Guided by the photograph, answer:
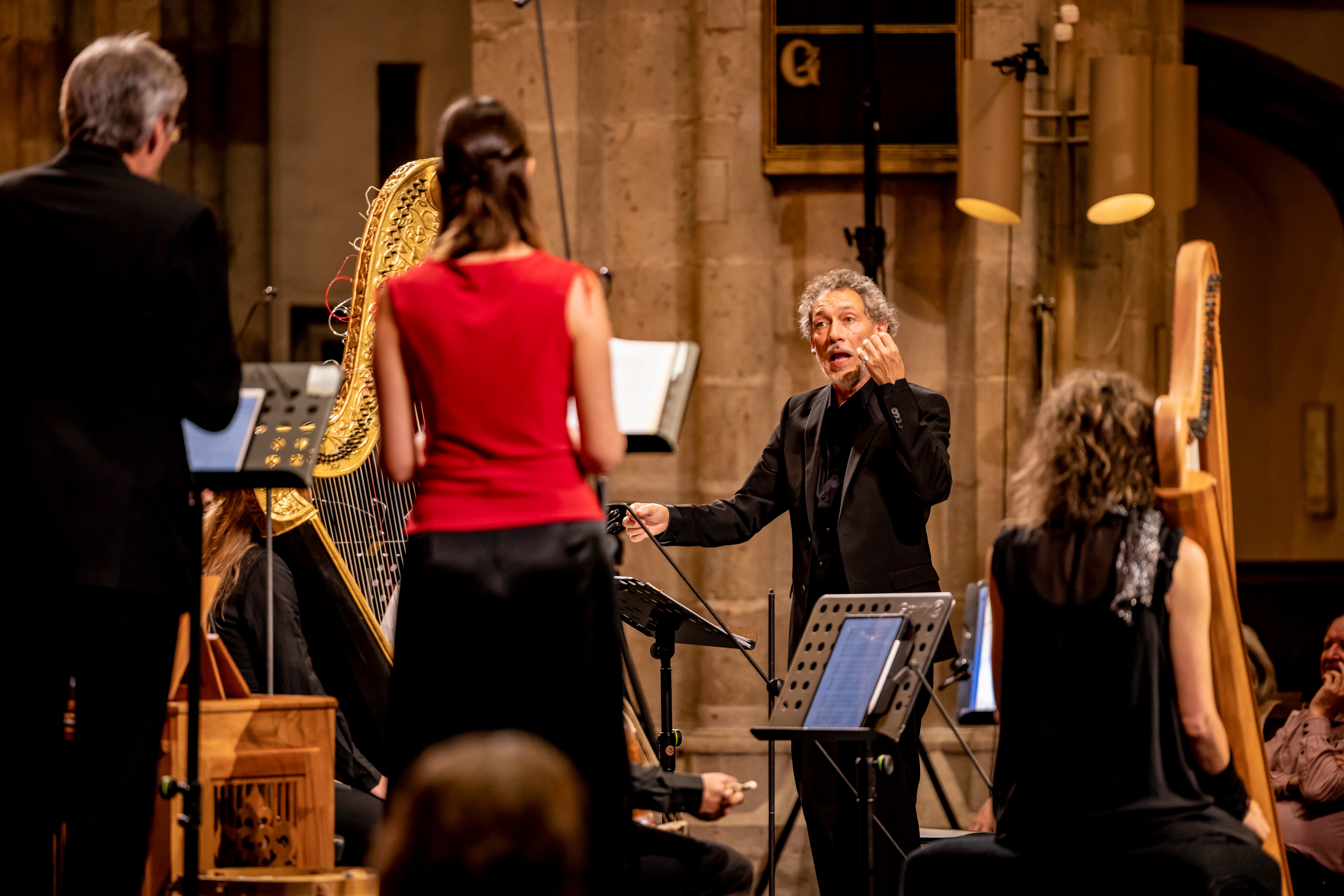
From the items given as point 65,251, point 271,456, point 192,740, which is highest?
point 65,251

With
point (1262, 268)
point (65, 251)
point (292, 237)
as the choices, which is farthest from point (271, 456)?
point (1262, 268)

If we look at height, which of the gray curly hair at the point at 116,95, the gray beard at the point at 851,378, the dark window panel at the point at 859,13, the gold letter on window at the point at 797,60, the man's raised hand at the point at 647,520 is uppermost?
the dark window panel at the point at 859,13

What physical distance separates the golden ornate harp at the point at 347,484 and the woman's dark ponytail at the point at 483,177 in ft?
4.38

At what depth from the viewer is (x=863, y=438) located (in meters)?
4.13

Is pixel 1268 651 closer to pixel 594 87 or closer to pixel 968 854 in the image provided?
pixel 594 87

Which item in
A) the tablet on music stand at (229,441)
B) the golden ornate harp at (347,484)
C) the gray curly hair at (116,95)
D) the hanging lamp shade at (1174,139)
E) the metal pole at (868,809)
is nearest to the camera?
the gray curly hair at (116,95)

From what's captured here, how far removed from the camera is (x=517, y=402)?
2.35m

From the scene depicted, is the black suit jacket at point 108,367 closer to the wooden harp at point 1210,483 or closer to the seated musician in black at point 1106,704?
the seated musician in black at point 1106,704

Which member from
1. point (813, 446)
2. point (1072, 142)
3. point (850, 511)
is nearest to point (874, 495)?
point (850, 511)

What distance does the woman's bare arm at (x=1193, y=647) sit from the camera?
258 cm

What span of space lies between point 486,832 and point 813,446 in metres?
2.83

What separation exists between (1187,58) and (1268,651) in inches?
131

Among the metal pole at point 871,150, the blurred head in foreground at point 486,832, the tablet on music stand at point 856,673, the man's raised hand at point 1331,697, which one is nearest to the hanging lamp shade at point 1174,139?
the metal pole at point 871,150

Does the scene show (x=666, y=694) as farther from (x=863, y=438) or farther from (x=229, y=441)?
(x=229, y=441)
